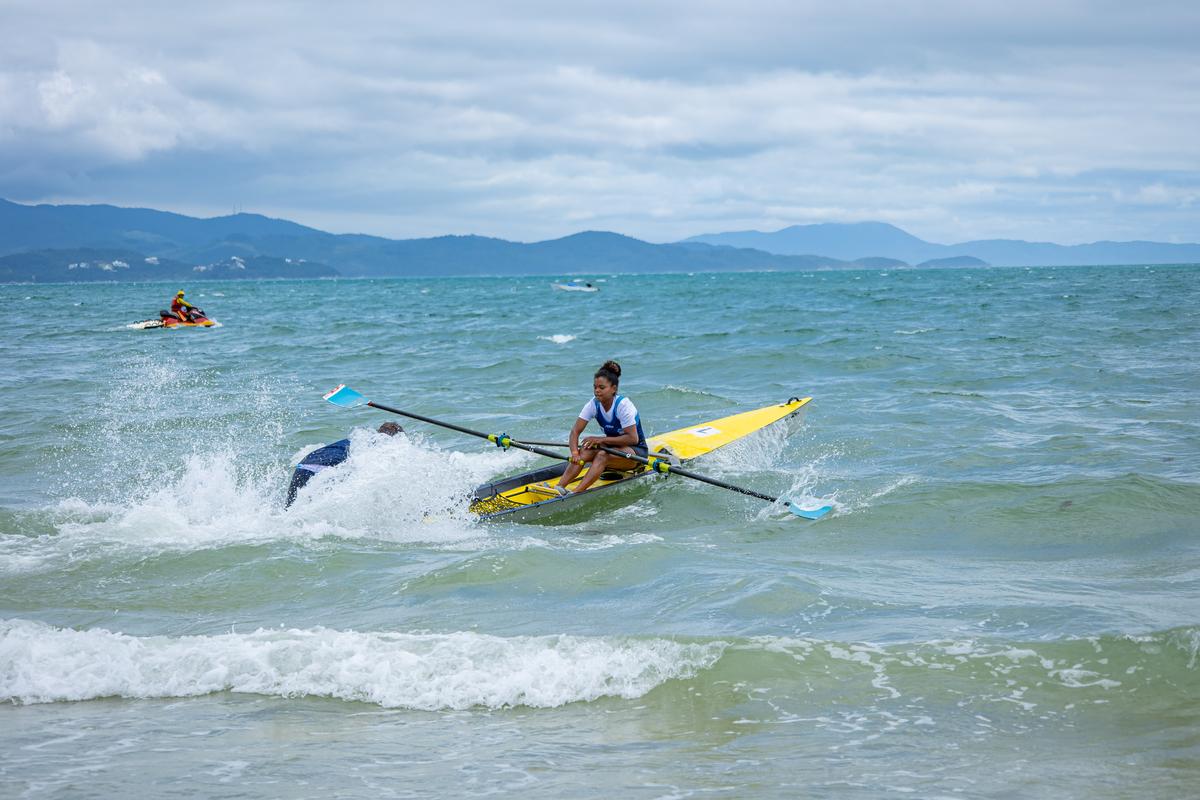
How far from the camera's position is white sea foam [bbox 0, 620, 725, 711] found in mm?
5500

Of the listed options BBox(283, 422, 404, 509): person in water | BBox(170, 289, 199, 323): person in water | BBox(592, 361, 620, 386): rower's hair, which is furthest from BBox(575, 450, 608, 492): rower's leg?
BBox(170, 289, 199, 323): person in water

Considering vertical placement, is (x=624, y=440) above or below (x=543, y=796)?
above

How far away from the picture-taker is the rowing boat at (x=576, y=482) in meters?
9.72

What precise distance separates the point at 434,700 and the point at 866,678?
2287 millimetres

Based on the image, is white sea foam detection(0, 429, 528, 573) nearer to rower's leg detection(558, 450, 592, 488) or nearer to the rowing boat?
the rowing boat

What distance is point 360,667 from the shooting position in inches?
225

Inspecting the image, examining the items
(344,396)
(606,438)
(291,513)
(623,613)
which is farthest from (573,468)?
(623,613)

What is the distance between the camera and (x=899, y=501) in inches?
390

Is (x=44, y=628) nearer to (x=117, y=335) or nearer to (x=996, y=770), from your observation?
(x=996, y=770)

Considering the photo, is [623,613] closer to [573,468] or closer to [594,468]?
[594,468]

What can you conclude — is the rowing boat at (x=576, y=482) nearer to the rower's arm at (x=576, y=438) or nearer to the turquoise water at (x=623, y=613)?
the turquoise water at (x=623, y=613)

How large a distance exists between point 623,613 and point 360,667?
1.80m

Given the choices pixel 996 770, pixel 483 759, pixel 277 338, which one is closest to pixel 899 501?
pixel 996 770

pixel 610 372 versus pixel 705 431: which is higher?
pixel 610 372
